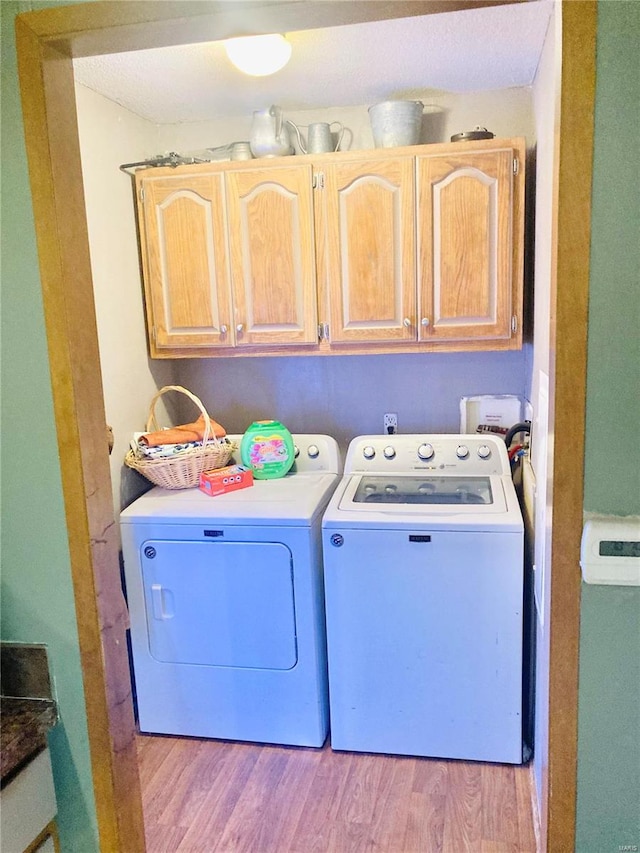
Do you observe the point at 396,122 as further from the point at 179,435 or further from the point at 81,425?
the point at 81,425

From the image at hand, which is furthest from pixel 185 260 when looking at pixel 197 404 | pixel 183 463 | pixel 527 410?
pixel 527 410

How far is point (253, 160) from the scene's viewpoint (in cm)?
256

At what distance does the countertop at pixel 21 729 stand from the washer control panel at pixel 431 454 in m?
1.56

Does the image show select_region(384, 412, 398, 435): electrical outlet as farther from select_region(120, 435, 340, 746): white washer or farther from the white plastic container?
the white plastic container

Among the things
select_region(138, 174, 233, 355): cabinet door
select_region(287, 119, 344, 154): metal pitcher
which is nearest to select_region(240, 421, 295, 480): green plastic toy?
select_region(138, 174, 233, 355): cabinet door

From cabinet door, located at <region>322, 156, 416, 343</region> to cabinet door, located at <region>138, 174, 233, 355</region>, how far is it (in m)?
0.44

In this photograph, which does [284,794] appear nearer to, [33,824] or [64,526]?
[33,824]

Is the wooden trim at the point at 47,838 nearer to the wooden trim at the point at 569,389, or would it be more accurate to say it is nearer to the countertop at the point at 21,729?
the countertop at the point at 21,729

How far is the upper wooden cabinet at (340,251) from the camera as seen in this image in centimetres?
244

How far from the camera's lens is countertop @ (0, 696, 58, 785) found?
124 cm

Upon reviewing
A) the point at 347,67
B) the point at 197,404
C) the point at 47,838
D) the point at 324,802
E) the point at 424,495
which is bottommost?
the point at 324,802

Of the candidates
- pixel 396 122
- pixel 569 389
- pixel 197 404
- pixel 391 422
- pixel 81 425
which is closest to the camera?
pixel 569 389

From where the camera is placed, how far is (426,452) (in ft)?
8.70

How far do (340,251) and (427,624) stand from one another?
1403 millimetres
